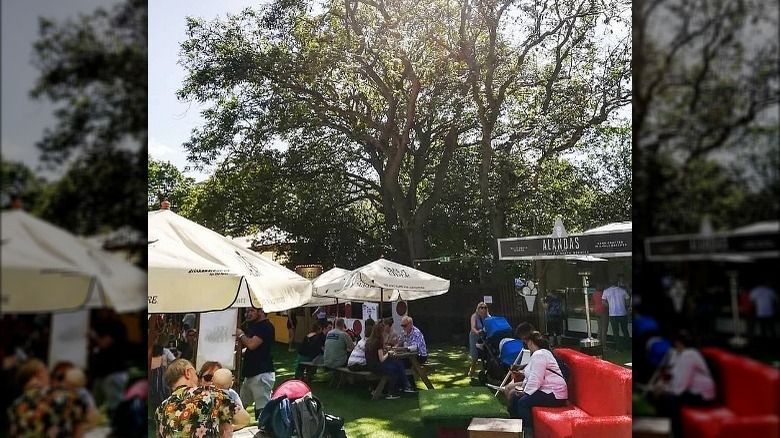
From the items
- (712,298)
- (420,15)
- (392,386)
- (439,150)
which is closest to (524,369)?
(392,386)

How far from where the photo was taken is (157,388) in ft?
24.8

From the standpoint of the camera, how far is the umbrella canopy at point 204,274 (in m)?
5.08

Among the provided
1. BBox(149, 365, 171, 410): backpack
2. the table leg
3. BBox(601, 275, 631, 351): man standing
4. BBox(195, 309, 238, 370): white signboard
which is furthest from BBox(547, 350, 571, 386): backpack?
BBox(149, 365, 171, 410): backpack

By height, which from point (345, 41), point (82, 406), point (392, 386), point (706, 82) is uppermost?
point (345, 41)

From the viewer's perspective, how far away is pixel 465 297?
711 centimetres

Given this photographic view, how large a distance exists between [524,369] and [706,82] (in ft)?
19.4

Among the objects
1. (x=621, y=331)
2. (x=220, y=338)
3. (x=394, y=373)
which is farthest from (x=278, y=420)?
(x=621, y=331)

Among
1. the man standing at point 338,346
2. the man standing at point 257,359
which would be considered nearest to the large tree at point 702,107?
the man standing at point 338,346

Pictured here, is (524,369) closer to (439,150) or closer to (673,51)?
(439,150)

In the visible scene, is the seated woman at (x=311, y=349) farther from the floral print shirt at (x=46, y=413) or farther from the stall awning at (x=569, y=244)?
the floral print shirt at (x=46, y=413)

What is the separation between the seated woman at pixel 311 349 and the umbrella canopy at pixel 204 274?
1319 mm

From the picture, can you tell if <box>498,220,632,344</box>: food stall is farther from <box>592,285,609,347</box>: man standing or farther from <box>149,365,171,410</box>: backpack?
<box>149,365,171,410</box>: backpack

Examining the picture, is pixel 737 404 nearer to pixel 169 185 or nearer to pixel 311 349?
pixel 311 349

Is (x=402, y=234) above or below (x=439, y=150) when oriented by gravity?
below
